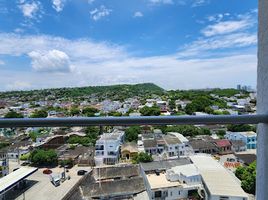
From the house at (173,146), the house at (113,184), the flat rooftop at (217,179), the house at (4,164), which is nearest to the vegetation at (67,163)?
the house at (113,184)

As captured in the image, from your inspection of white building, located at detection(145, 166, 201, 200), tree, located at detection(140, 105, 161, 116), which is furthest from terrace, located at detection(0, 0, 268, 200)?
tree, located at detection(140, 105, 161, 116)

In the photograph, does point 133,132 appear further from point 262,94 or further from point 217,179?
point 262,94

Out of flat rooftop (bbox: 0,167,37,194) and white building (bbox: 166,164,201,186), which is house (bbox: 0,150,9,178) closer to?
flat rooftop (bbox: 0,167,37,194)

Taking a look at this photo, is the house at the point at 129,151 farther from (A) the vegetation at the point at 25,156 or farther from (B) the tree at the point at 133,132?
(A) the vegetation at the point at 25,156

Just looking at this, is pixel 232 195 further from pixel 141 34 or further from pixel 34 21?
pixel 34 21

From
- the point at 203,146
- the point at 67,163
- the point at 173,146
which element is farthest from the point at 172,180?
the point at 67,163

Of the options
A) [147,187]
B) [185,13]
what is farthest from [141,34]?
[147,187]

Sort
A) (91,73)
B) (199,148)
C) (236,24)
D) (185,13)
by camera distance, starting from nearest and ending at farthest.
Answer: (199,148) → (236,24) → (185,13) → (91,73)
